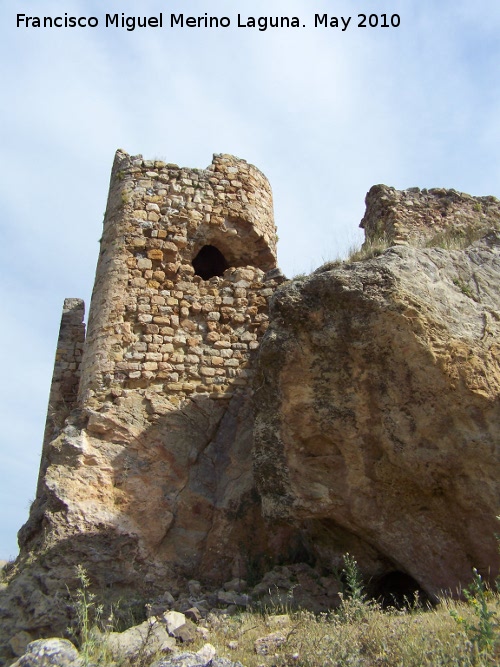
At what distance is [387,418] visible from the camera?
18.0 feet

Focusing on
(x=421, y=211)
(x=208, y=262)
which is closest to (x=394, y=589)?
(x=208, y=262)

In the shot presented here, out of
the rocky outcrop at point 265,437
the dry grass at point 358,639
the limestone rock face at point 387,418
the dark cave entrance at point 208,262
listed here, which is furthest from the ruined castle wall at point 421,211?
the dry grass at point 358,639

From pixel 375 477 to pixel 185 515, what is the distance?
2126 mm

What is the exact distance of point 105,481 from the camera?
6.49 metres

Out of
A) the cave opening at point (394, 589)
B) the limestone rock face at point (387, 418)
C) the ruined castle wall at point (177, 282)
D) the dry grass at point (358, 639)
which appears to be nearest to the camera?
the dry grass at point (358, 639)

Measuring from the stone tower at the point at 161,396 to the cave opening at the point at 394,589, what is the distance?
3.32 ft

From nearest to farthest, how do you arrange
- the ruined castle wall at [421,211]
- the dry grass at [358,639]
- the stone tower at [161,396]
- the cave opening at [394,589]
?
the dry grass at [358,639], the cave opening at [394,589], the stone tower at [161,396], the ruined castle wall at [421,211]

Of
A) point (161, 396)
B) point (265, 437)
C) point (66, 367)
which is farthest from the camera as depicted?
point (66, 367)

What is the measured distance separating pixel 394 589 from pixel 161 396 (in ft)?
10.0

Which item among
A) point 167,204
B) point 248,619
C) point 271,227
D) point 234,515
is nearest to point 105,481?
point 234,515

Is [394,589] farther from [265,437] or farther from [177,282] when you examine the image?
[177,282]

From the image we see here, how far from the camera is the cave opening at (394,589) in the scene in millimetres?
5867

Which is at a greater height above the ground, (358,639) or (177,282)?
(177,282)

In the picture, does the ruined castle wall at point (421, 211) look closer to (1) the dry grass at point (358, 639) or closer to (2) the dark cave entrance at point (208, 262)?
(2) the dark cave entrance at point (208, 262)
